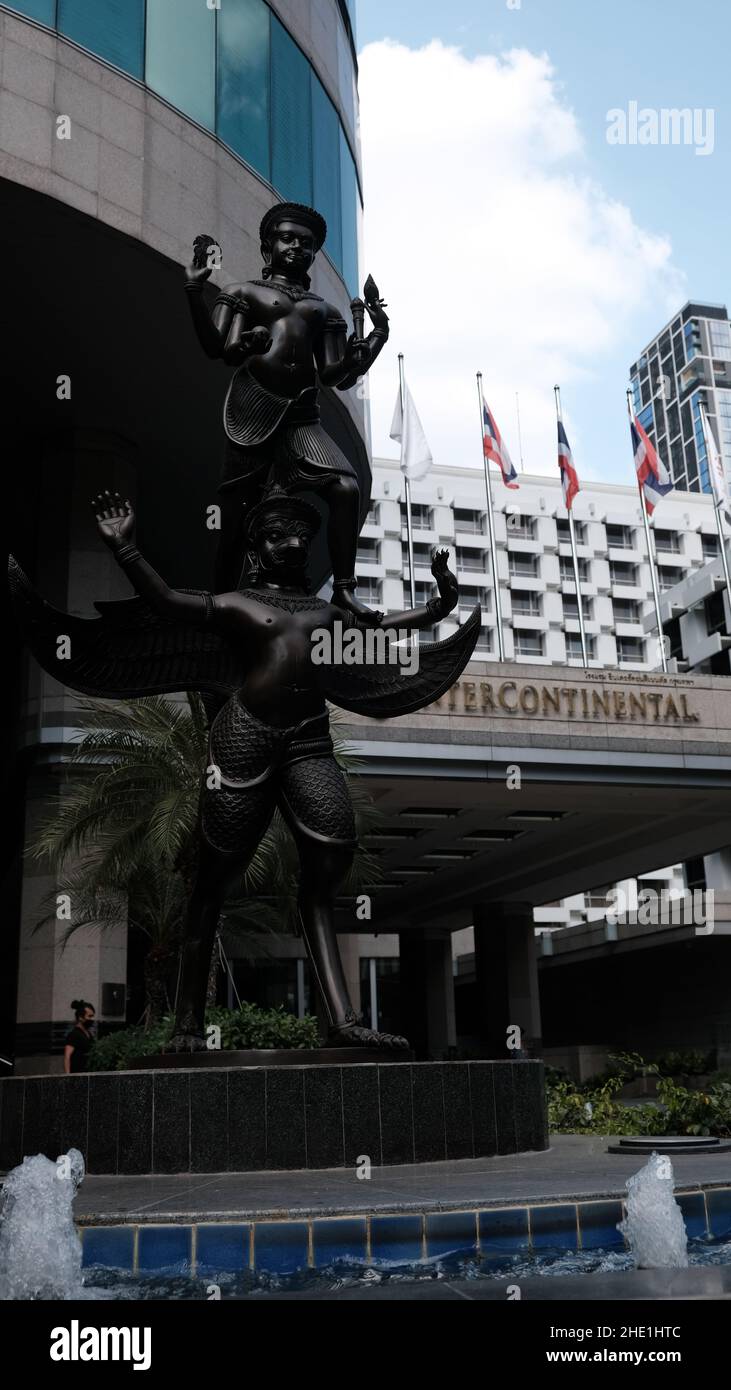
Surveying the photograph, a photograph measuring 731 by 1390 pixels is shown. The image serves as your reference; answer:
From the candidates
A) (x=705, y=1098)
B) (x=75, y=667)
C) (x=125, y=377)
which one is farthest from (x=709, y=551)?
(x=75, y=667)

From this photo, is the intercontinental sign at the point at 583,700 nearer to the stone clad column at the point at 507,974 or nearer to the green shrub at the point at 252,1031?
the green shrub at the point at 252,1031

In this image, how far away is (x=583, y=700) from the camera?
21969 mm

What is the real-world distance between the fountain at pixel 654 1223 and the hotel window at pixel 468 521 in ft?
191

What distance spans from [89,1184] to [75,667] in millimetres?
2444

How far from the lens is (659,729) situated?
72.8 feet

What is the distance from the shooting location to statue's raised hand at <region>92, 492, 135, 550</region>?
5746 mm

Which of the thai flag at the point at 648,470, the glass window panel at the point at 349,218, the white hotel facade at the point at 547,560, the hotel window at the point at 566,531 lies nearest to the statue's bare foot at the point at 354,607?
the glass window panel at the point at 349,218

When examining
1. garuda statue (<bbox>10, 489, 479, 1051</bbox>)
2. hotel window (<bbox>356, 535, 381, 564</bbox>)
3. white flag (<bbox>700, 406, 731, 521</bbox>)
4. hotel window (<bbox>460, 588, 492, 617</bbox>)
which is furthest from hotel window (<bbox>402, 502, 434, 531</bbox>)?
garuda statue (<bbox>10, 489, 479, 1051</bbox>)

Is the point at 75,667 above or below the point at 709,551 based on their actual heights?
below

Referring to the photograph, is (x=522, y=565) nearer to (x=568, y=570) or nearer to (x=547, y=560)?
(x=547, y=560)

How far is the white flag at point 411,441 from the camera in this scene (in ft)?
93.8

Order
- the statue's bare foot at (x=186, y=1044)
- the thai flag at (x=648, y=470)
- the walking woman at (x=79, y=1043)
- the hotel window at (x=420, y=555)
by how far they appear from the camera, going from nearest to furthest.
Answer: the statue's bare foot at (x=186, y=1044), the walking woman at (x=79, y=1043), the thai flag at (x=648, y=470), the hotel window at (x=420, y=555)
